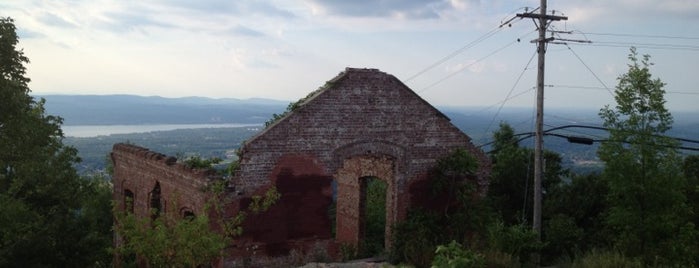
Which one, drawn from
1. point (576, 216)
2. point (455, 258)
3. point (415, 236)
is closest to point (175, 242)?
point (455, 258)

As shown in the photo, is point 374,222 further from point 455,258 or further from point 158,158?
point 455,258

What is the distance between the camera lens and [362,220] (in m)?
16.5

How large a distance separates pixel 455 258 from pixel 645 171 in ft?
23.3

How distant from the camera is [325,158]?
12.8 meters

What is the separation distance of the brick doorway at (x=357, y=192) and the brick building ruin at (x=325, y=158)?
0.05 metres

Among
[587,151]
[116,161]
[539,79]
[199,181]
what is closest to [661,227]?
[539,79]

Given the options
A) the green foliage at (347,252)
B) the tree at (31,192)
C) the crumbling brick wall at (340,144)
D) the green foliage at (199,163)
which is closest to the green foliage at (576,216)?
the crumbling brick wall at (340,144)

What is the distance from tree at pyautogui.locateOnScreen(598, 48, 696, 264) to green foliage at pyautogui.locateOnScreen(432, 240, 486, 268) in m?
5.67

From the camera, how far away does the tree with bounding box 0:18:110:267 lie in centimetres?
1388

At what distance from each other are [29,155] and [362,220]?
379 inches

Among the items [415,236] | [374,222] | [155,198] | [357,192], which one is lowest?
[374,222]

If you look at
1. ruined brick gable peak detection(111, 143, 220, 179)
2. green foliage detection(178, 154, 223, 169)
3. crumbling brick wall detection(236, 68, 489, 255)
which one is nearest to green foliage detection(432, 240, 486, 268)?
crumbling brick wall detection(236, 68, 489, 255)

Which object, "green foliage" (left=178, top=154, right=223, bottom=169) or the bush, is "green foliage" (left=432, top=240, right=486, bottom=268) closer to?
the bush

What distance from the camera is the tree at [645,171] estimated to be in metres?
13.0
